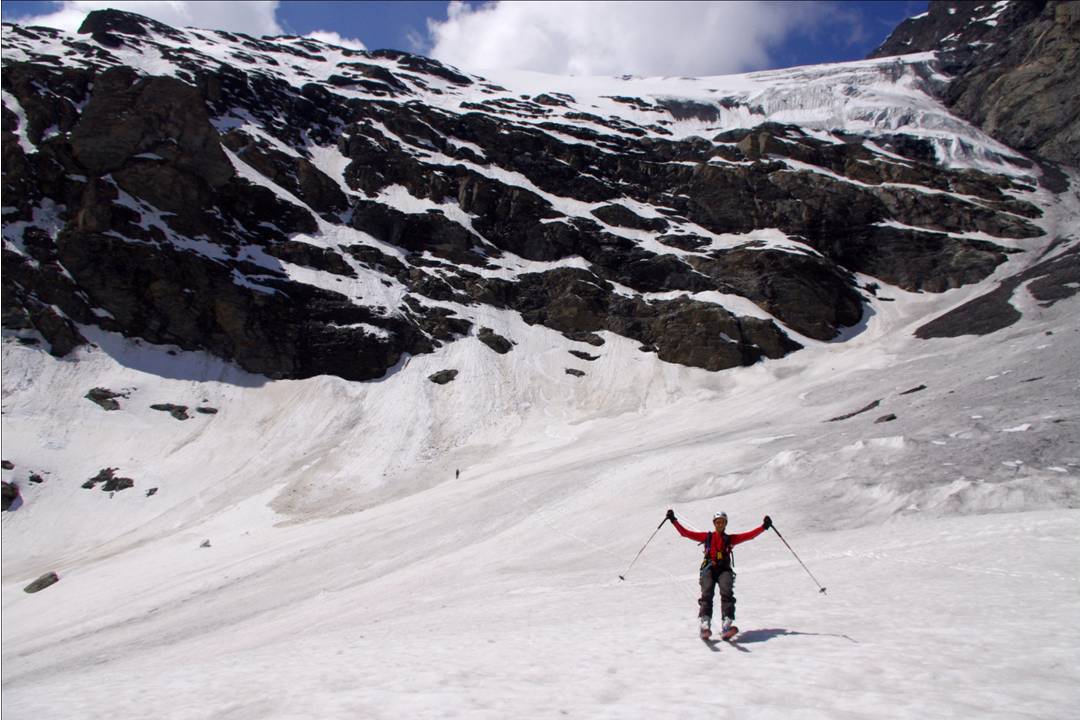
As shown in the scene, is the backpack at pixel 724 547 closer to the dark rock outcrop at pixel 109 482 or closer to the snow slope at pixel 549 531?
the snow slope at pixel 549 531

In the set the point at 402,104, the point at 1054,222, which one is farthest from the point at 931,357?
the point at 402,104

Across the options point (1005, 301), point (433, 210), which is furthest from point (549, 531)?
point (433, 210)

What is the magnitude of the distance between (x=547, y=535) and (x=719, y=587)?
15.6 metres

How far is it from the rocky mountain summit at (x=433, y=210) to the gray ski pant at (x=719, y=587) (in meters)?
54.3

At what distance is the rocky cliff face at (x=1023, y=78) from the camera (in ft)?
326

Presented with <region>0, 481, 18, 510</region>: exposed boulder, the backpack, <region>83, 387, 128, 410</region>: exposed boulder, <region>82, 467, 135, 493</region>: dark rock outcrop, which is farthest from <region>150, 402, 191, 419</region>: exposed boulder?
the backpack

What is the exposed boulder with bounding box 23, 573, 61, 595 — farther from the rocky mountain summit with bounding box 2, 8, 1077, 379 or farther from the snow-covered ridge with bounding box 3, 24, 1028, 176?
the snow-covered ridge with bounding box 3, 24, 1028, 176

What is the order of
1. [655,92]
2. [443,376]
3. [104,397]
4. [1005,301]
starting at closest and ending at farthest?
[104,397], [1005,301], [443,376], [655,92]

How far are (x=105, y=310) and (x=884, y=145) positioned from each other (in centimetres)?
10624

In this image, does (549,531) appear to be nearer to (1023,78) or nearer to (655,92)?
(655,92)

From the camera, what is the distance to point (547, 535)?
23.7 m

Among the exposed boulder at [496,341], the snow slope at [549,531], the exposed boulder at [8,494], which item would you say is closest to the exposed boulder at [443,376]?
the snow slope at [549,531]

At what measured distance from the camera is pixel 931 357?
149ft

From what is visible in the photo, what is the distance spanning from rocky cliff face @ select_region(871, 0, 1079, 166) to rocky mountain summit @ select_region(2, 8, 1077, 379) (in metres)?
0.72
